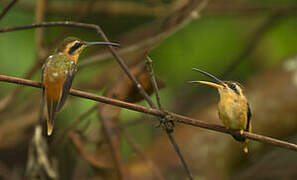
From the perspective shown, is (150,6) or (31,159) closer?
(31,159)

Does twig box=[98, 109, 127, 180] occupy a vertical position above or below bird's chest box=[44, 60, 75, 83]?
below

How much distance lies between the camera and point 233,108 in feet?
7.98

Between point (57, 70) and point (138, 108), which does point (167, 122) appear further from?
point (57, 70)

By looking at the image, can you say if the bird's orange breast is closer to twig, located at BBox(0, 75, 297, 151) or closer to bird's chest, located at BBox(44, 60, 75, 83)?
bird's chest, located at BBox(44, 60, 75, 83)

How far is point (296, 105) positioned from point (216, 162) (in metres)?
0.92

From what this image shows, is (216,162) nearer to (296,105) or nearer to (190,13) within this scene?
(296,105)

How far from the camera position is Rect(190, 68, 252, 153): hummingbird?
7.84ft

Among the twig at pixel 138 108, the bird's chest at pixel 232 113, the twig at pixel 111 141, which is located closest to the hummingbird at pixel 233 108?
the bird's chest at pixel 232 113

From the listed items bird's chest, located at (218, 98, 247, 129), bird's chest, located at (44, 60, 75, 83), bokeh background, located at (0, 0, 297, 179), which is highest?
bird's chest, located at (44, 60, 75, 83)

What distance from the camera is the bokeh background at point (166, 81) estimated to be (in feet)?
11.8

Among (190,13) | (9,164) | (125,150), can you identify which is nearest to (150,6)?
(190,13)

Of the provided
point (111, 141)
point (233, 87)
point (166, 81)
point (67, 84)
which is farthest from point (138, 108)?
point (166, 81)

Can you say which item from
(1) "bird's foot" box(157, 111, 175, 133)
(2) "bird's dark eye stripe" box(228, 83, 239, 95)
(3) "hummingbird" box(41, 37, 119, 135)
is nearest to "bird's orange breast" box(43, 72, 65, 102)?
(3) "hummingbird" box(41, 37, 119, 135)

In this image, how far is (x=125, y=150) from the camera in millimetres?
4824
